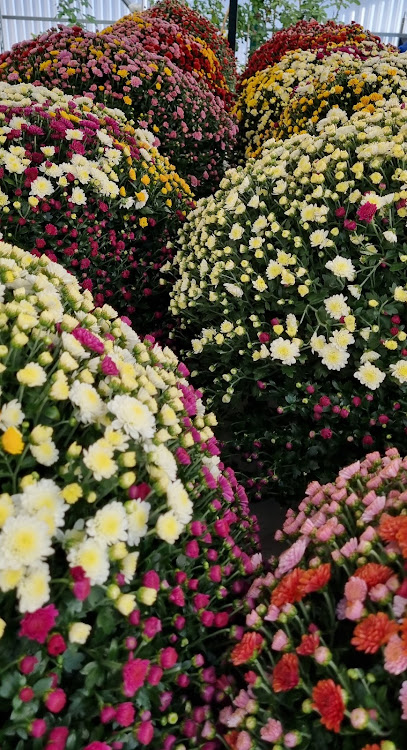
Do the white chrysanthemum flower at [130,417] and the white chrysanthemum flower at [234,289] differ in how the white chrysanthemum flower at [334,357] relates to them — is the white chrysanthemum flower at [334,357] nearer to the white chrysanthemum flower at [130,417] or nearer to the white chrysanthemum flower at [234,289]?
the white chrysanthemum flower at [234,289]

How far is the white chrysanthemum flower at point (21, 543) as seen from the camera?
771 mm

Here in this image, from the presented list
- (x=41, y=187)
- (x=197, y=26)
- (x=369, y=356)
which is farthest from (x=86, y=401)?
(x=197, y=26)

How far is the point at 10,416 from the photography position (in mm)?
899

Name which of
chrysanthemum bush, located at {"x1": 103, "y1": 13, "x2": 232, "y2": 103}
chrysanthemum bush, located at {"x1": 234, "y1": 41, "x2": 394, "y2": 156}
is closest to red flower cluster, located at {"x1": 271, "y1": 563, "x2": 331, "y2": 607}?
chrysanthemum bush, located at {"x1": 234, "y1": 41, "x2": 394, "y2": 156}

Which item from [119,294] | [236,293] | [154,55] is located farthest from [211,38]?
[236,293]

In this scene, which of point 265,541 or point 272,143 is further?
point 272,143

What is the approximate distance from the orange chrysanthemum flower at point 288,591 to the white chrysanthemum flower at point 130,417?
328 millimetres

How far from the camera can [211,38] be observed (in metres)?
5.15

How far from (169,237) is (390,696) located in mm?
2045

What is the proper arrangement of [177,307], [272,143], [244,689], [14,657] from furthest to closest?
[272,143] → [177,307] → [244,689] → [14,657]

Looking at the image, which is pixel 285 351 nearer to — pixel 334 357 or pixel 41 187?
pixel 334 357

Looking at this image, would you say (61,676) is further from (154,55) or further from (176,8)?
(176,8)

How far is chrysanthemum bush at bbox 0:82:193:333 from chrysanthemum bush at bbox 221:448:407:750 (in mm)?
1252

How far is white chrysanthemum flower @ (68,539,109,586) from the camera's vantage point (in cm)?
83
